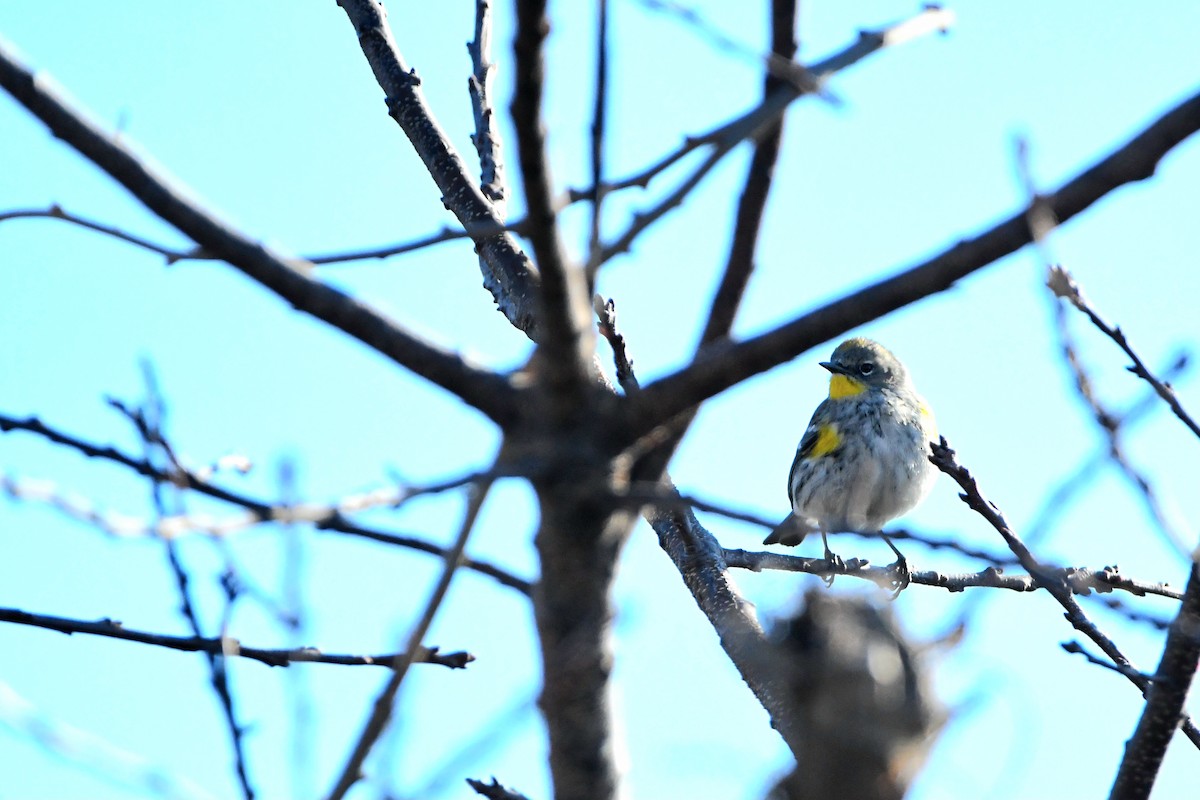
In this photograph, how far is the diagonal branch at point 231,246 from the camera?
6.98 ft

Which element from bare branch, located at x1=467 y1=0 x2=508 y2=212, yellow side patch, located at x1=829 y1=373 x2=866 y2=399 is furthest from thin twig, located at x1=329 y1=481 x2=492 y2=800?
yellow side patch, located at x1=829 y1=373 x2=866 y2=399

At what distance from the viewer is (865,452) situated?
426 inches

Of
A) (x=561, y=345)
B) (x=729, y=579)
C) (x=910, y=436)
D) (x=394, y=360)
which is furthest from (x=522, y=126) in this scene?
(x=910, y=436)

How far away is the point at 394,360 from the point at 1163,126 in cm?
143

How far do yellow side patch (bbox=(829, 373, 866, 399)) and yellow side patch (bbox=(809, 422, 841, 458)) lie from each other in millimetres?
455

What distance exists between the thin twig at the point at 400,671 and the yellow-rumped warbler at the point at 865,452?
8.32 metres

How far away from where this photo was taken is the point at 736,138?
2.12 meters

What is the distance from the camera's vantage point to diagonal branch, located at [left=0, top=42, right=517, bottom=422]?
6.98ft

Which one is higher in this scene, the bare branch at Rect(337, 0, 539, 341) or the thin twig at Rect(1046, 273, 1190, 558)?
the bare branch at Rect(337, 0, 539, 341)

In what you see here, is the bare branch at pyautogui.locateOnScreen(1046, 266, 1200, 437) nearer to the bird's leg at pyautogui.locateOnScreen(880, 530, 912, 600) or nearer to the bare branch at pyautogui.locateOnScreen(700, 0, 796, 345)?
the bare branch at pyautogui.locateOnScreen(700, 0, 796, 345)

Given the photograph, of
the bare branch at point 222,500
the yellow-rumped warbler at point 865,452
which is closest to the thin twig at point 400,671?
the bare branch at point 222,500

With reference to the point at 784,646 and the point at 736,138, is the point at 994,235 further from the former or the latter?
the point at 784,646

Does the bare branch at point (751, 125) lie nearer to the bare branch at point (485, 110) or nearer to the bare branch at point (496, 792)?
the bare branch at point (496, 792)

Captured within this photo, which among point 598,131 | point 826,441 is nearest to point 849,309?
point 598,131
